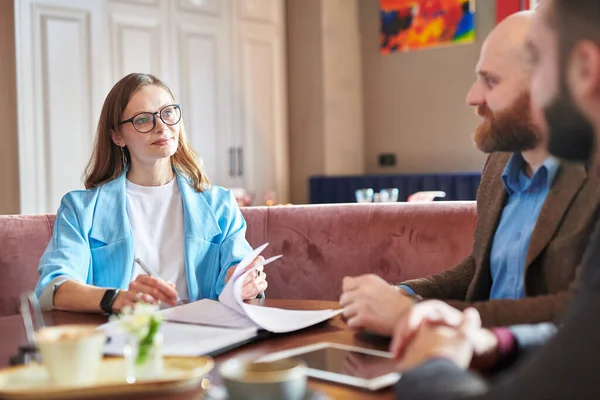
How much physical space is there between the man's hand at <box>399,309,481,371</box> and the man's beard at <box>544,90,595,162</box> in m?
0.26

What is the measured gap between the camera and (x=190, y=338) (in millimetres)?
1272

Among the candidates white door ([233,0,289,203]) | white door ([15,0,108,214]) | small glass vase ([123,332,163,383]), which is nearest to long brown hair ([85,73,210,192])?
small glass vase ([123,332,163,383])

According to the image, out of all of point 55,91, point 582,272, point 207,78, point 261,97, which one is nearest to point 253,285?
point 582,272

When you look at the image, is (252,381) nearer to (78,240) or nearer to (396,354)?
(396,354)

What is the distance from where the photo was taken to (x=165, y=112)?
2258mm

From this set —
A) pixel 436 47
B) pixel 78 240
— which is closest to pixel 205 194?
pixel 78 240

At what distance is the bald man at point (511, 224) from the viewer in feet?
4.23

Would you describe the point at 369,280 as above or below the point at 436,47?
below

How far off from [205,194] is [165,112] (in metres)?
0.27

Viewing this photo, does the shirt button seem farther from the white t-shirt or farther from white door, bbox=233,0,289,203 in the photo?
white door, bbox=233,0,289,203

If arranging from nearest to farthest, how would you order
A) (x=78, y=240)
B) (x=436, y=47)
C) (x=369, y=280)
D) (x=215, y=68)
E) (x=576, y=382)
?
(x=576, y=382)
(x=369, y=280)
(x=78, y=240)
(x=215, y=68)
(x=436, y=47)

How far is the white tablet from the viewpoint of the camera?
1.00 m

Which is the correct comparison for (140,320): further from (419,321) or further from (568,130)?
(568,130)

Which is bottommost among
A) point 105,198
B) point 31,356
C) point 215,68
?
point 31,356
